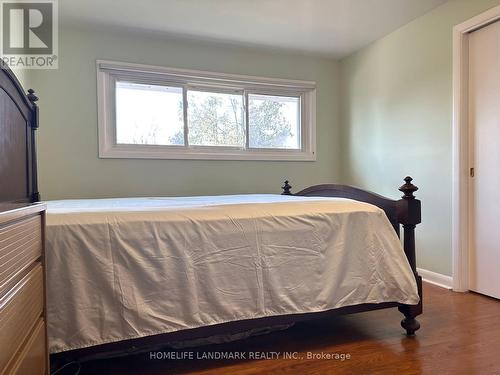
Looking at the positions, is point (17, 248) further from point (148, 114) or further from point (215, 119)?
point (215, 119)

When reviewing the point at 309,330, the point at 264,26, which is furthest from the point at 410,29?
the point at 309,330

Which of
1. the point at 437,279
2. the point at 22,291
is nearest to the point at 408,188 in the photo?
the point at 437,279

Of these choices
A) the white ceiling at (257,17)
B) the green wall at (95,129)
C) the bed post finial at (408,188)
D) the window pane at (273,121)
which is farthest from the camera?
the window pane at (273,121)

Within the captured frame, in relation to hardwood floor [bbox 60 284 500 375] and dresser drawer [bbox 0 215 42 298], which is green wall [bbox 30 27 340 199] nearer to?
hardwood floor [bbox 60 284 500 375]

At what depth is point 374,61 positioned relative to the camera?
3.62 m

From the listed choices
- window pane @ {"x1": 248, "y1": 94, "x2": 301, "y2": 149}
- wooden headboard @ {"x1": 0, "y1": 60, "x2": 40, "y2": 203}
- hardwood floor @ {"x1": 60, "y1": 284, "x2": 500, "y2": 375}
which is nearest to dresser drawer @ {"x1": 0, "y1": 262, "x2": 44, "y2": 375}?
wooden headboard @ {"x1": 0, "y1": 60, "x2": 40, "y2": 203}

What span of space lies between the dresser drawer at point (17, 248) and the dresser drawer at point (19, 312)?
3 cm

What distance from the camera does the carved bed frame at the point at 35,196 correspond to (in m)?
1.12

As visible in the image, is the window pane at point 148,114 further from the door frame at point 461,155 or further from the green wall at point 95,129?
the door frame at point 461,155

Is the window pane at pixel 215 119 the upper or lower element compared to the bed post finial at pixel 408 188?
upper

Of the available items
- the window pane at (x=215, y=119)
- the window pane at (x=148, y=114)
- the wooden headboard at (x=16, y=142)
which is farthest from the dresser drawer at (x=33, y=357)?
the window pane at (x=215, y=119)

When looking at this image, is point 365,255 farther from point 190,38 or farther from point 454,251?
point 190,38

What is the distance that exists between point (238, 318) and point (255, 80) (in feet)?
8.97

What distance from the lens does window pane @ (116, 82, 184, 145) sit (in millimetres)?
3375
